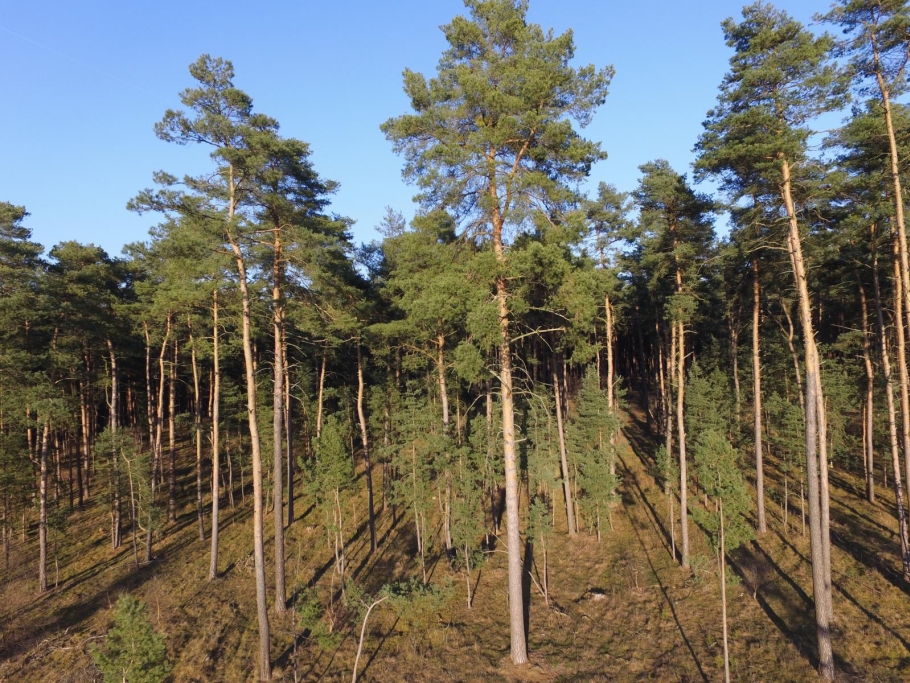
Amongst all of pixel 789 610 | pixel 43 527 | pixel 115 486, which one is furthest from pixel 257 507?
pixel 789 610

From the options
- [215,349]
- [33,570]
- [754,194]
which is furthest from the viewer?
[33,570]

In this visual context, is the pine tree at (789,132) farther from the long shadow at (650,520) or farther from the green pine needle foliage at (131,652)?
the green pine needle foliage at (131,652)

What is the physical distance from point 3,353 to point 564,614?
85.3 ft

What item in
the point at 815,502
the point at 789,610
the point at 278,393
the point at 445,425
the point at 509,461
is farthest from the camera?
the point at 445,425

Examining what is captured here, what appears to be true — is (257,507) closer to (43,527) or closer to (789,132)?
(43,527)

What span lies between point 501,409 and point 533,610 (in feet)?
23.3

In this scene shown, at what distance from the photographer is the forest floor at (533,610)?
12.9 metres

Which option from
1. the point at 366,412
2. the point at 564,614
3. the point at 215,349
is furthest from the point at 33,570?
the point at 564,614

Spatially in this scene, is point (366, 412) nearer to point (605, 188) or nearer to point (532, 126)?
point (605, 188)

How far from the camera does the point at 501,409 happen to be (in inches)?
717

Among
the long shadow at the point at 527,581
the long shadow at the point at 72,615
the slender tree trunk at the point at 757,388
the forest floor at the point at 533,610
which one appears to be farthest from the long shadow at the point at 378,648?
the slender tree trunk at the point at 757,388

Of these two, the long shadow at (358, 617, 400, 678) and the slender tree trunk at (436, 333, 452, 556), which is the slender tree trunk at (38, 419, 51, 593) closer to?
the long shadow at (358, 617, 400, 678)

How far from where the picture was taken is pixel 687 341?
39.0 meters

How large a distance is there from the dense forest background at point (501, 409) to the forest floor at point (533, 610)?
0.36 feet
